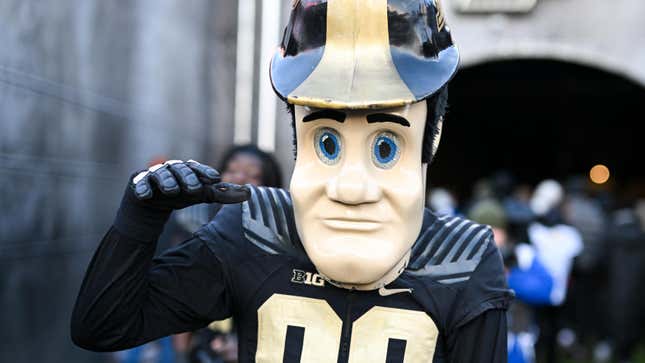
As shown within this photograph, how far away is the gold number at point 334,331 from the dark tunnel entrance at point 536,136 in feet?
48.1

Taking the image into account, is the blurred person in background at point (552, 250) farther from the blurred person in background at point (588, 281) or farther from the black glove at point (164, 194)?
the black glove at point (164, 194)

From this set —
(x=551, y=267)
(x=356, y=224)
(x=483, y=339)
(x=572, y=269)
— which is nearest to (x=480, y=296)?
(x=483, y=339)

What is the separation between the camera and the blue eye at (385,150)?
2.22 meters

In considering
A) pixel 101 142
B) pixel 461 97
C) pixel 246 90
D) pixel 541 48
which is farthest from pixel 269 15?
pixel 461 97

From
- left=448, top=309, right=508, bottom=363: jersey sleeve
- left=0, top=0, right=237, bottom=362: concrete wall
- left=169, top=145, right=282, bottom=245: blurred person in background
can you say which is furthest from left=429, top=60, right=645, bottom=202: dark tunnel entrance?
left=448, top=309, right=508, bottom=363: jersey sleeve

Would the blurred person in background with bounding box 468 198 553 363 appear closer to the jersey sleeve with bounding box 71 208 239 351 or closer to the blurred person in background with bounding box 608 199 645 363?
the blurred person in background with bounding box 608 199 645 363

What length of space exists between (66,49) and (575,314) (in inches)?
225

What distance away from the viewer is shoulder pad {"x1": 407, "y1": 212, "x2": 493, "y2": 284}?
2.36 m

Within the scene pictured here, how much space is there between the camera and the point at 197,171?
203 centimetres

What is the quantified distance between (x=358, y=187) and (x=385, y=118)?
0.64 feet

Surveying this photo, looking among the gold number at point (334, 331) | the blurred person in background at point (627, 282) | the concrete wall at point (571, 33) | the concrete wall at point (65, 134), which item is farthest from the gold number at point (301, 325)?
the concrete wall at point (571, 33)

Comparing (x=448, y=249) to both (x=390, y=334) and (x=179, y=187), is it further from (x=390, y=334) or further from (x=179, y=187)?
(x=179, y=187)

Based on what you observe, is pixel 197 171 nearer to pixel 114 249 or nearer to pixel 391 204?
pixel 114 249

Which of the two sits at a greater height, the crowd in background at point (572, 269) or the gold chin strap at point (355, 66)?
the gold chin strap at point (355, 66)
